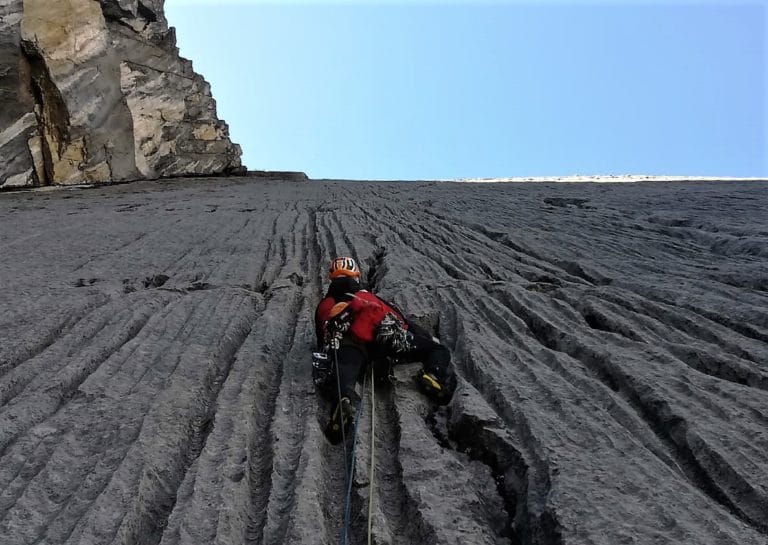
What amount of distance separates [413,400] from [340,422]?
0.67 m

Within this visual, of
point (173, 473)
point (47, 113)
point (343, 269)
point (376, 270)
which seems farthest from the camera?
point (47, 113)

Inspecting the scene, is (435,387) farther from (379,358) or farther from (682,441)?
(682,441)

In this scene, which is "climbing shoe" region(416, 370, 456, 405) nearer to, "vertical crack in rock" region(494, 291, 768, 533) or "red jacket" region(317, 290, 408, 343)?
"red jacket" region(317, 290, 408, 343)

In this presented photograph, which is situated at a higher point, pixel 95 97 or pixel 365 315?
pixel 95 97

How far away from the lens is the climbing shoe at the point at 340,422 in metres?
3.78

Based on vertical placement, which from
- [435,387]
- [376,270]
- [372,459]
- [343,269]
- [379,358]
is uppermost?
[343,269]

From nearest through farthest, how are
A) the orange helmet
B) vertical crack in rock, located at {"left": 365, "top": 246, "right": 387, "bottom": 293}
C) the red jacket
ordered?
the red jacket
the orange helmet
vertical crack in rock, located at {"left": 365, "top": 246, "right": 387, "bottom": 293}

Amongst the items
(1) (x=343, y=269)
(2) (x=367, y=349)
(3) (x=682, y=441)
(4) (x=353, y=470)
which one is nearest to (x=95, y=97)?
(1) (x=343, y=269)

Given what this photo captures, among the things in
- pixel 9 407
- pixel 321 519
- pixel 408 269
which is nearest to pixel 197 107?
pixel 408 269

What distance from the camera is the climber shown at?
13.9 ft

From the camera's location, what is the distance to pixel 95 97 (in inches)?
741

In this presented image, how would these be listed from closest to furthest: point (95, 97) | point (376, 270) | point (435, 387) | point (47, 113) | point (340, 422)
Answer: point (340, 422) < point (435, 387) < point (376, 270) < point (47, 113) < point (95, 97)

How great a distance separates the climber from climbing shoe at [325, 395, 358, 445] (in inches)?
6.1

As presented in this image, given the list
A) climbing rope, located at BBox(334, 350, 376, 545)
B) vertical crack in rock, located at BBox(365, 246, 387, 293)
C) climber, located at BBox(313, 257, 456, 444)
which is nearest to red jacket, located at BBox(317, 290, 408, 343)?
climber, located at BBox(313, 257, 456, 444)
